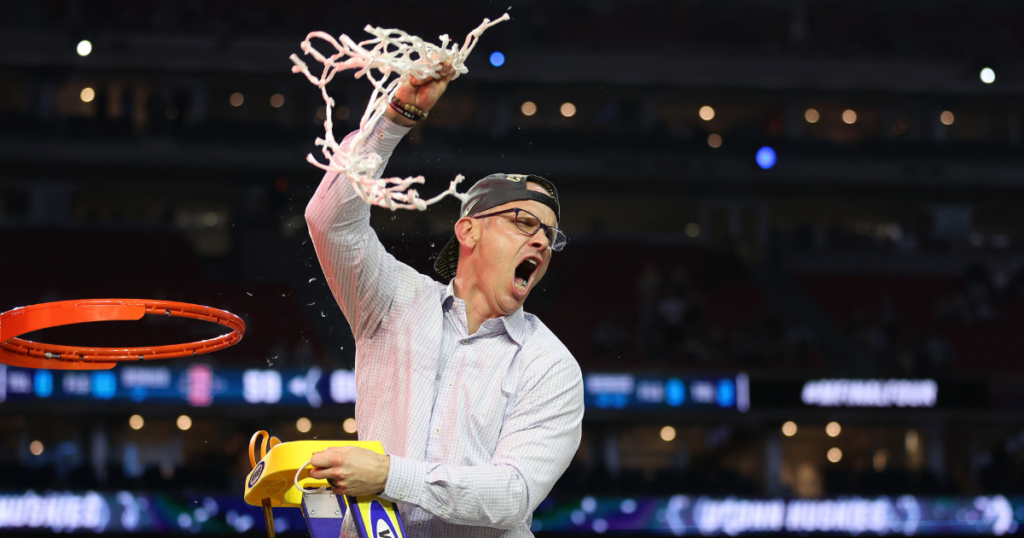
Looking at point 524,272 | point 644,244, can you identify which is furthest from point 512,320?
point 644,244

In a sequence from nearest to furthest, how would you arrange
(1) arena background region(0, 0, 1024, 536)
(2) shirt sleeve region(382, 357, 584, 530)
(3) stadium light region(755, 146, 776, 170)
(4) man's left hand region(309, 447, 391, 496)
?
1. (4) man's left hand region(309, 447, 391, 496)
2. (2) shirt sleeve region(382, 357, 584, 530)
3. (1) arena background region(0, 0, 1024, 536)
4. (3) stadium light region(755, 146, 776, 170)

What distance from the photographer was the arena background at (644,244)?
12875 mm

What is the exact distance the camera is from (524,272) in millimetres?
2572

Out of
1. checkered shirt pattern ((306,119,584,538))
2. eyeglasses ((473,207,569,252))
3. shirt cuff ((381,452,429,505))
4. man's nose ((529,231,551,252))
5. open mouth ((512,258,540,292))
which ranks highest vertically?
eyeglasses ((473,207,569,252))

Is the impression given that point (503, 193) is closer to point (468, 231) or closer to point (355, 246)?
point (468, 231)

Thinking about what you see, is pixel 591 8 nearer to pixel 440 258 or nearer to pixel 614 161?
pixel 614 161

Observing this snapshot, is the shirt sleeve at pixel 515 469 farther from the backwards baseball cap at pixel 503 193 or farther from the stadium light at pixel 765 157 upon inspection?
the stadium light at pixel 765 157

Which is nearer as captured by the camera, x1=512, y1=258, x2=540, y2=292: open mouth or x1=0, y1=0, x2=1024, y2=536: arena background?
x1=512, y1=258, x2=540, y2=292: open mouth

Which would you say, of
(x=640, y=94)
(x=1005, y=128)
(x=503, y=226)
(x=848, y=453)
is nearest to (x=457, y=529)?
(x=503, y=226)

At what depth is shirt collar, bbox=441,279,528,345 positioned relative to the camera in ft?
8.19

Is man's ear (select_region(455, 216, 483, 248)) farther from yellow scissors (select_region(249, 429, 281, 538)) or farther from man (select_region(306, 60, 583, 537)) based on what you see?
yellow scissors (select_region(249, 429, 281, 538))

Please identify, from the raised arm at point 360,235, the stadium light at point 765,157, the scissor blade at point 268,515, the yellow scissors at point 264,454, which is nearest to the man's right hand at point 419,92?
the raised arm at point 360,235

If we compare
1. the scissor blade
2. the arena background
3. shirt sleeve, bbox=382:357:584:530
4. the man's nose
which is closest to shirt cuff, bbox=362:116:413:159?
the man's nose

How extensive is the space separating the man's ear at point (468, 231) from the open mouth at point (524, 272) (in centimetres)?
13
